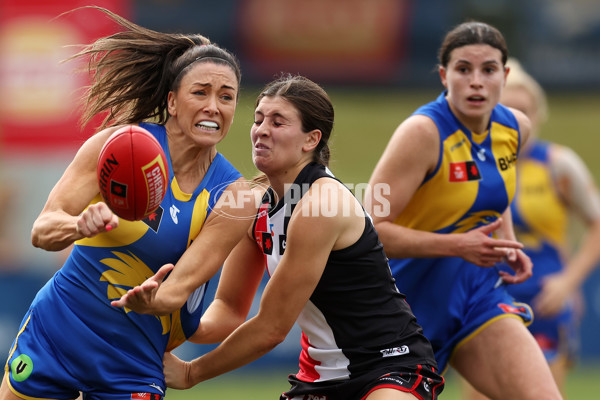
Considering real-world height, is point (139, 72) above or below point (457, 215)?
above

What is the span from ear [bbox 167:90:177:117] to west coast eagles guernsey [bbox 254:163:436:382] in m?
0.63

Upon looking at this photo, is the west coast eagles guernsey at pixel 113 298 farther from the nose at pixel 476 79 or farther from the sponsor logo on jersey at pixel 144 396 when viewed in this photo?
the nose at pixel 476 79

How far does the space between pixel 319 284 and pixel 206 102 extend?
0.96 m

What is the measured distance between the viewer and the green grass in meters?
10.1

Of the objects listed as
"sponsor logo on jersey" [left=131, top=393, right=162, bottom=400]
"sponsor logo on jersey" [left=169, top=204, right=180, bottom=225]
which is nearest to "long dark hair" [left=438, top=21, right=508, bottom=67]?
"sponsor logo on jersey" [left=169, top=204, right=180, bottom=225]

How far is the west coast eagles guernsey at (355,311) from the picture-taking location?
14.4 feet

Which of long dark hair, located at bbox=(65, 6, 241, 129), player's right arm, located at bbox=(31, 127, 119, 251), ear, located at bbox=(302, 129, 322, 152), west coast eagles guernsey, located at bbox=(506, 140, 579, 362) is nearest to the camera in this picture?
player's right arm, located at bbox=(31, 127, 119, 251)

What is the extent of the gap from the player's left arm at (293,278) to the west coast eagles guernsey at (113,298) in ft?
1.29

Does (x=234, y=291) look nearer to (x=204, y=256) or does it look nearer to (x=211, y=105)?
(x=204, y=256)

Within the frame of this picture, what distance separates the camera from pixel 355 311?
4.41 m

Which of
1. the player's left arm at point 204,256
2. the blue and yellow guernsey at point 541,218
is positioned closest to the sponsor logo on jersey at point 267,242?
the player's left arm at point 204,256

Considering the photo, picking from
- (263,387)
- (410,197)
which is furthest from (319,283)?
(263,387)

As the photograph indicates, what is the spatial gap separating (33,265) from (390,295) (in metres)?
7.28

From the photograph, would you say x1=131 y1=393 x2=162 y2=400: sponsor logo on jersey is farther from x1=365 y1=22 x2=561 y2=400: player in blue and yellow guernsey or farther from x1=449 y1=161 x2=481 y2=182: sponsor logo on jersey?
x1=449 y1=161 x2=481 y2=182: sponsor logo on jersey
